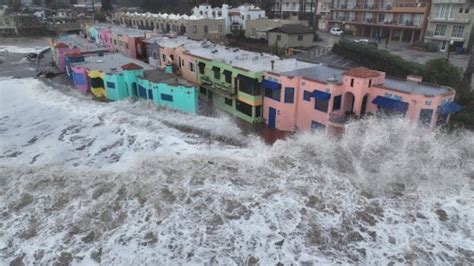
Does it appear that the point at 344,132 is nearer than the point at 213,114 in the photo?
Yes

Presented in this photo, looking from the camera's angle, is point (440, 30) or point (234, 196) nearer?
point (234, 196)

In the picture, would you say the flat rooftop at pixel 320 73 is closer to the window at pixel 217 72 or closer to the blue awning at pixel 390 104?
the blue awning at pixel 390 104

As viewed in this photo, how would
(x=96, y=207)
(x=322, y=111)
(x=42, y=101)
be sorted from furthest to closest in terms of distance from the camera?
(x=42, y=101)
(x=322, y=111)
(x=96, y=207)

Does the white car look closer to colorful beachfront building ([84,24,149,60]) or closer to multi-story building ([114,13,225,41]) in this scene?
multi-story building ([114,13,225,41])

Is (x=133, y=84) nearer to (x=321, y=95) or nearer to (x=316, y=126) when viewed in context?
(x=316, y=126)

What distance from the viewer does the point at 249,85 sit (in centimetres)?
3003

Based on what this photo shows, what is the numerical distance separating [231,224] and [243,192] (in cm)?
300

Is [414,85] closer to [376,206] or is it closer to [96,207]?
[376,206]

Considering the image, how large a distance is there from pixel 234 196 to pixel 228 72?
47.8 feet

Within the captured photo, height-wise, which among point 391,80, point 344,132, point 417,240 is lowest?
point 417,240

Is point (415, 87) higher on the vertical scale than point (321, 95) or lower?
higher

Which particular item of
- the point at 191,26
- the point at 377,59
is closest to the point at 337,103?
the point at 377,59

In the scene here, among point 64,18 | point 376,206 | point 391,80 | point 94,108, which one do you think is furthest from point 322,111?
point 64,18

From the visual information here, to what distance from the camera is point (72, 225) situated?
1919 cm
